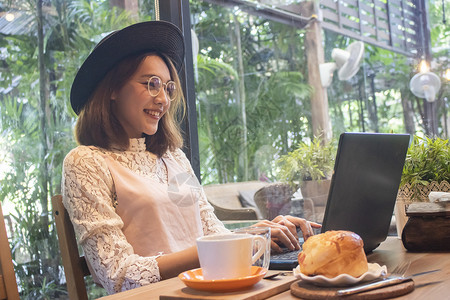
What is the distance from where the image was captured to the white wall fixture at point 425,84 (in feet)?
8.90

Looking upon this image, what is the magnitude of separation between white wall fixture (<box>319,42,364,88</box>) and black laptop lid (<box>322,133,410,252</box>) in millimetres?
1616

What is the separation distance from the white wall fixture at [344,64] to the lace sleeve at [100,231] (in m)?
1.70

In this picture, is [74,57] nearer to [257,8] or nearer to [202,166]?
[202,166]

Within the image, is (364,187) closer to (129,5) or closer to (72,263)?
(72,263)

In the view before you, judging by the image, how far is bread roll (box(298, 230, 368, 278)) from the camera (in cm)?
85

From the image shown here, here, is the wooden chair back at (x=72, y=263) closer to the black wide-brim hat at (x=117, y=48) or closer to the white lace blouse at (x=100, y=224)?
the white lace blouse at (x=100, y=224)

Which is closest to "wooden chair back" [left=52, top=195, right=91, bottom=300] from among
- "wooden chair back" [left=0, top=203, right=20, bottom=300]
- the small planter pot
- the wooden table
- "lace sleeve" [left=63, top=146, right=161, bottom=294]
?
"lace sleeve" [left=63, top=146, right=161, bottom=294]

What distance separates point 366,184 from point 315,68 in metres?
1.85

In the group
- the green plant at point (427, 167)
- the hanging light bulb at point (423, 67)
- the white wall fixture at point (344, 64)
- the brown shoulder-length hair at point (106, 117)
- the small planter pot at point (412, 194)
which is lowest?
the small planter pot at point (412, 194)

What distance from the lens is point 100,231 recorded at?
1.45 meters

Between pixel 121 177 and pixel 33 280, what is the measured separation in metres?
0.79

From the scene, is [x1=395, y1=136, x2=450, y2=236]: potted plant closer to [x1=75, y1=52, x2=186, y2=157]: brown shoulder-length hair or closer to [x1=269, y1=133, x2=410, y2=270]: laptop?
[x1=269, y1=133, x2=410, y2=270]: laptop

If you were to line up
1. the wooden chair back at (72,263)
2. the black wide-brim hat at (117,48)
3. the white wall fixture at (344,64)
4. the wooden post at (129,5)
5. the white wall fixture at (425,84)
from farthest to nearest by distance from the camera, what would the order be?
1. the white wall fixture at (344,64)
2. the white wall fixture at (425,84)
3. the wooden post at (129,5)
4. the black wide-brim hat at (117,48)
5. the wooden chair back at (72,263)

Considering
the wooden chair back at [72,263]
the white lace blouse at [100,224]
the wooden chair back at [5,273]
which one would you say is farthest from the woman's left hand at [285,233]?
the wooden chair back at [5,273]
